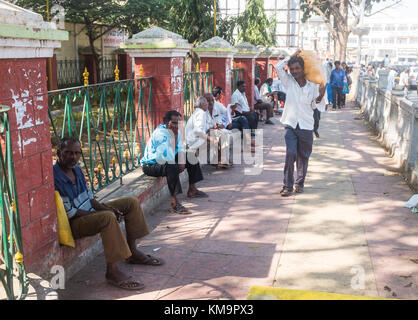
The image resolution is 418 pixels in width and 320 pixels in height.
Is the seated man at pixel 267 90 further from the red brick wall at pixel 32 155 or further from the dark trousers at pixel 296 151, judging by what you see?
the red brick wall at pixel 32 155

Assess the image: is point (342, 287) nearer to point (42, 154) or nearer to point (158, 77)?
point (42, 154)

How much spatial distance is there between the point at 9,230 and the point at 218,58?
7.14 metres

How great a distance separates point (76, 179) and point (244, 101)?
649cm

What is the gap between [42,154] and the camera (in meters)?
3.46

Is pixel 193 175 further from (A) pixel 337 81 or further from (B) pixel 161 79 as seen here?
(A) pixel 337 81

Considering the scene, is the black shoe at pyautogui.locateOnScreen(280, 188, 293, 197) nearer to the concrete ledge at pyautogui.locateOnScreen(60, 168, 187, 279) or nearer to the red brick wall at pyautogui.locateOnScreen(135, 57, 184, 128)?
the concrete ledge at pyautogui.locateOnScreen(60, 168, 187, 279)

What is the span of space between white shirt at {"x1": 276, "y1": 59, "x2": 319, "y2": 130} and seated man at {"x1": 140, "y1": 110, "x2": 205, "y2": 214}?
1.64m

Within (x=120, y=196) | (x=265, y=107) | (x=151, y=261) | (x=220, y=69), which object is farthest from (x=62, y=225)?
(x=265, y=107)

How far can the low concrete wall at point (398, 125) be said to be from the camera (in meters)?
7.23

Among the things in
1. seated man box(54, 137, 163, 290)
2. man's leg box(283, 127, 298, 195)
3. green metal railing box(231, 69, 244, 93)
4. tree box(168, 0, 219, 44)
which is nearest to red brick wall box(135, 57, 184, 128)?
man's leg box(283, 127, 298, 195)

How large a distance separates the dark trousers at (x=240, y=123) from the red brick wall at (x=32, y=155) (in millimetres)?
5990

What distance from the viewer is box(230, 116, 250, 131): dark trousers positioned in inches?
366

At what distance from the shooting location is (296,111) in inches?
251
